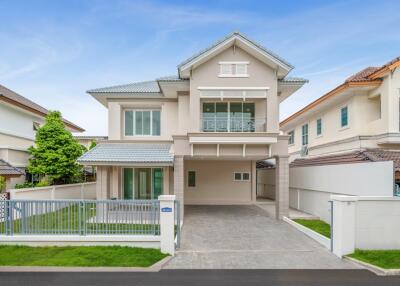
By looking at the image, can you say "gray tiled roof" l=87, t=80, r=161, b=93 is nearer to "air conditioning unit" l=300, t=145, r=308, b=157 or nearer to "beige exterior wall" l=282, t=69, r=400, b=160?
"beige exterior wall" l=282, t=69, r=400, b=160

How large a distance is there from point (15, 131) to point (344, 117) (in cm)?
2208

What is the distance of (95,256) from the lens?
830cm

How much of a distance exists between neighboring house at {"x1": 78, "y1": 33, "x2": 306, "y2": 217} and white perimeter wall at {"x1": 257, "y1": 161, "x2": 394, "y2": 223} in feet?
5.93

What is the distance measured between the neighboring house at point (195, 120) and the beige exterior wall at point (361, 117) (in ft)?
11.3

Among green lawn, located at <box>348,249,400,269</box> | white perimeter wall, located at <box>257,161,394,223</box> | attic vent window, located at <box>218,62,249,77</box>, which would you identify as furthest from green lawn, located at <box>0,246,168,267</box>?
attic vent window, located at <box>218,62,249,77</box>

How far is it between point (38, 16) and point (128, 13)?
5142mm

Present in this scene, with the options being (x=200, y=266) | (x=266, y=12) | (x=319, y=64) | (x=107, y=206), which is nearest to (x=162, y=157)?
(x=107, y=206)

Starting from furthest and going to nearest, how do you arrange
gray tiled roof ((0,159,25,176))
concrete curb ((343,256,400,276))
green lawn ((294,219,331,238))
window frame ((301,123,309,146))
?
window frame ((301,123,309,146)), gray tiled roof ((0,159,25,176)), green lawn ((294,219,331,238)), concrete curb ((343,256,400,276))

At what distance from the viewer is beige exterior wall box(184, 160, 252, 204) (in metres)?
19.1

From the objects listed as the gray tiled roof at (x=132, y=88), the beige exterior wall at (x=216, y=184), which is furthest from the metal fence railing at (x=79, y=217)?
the beige exterior wall at (x=216, y=184)

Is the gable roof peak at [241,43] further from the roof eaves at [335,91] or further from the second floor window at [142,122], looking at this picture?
the second floor window at [142,122]

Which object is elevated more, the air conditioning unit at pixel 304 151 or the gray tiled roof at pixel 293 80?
the gray tiled roof at pixel 293 80

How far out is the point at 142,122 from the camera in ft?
56.0

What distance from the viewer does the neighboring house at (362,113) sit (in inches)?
528
